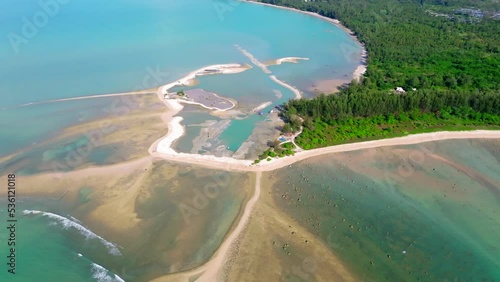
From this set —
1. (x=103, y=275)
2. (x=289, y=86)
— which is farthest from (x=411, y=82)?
(x=103, y=275)

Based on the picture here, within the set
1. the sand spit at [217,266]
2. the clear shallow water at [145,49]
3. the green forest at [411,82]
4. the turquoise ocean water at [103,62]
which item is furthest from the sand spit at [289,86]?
the sand spit at [217,266]

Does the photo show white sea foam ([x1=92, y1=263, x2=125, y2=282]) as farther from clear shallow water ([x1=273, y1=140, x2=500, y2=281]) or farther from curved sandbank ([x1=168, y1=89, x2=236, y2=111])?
curved sandbank ([x1=168, y1=89, x2=236, y2=111])

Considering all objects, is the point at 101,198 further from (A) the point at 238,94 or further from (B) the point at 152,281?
(A) the point at 238,94

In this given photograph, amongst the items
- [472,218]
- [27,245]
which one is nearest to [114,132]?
[27,245]

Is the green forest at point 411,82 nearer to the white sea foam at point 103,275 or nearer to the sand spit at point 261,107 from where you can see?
the sand spit at point 261,107

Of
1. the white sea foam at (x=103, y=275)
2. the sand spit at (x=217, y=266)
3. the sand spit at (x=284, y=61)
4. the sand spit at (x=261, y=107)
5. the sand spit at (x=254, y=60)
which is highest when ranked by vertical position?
the sand spit at (x=254, y=60)

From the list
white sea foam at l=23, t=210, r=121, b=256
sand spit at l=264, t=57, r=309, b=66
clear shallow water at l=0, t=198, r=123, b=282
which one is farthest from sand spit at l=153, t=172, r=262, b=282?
sand spit at l=264, t=57, r=309, b=66

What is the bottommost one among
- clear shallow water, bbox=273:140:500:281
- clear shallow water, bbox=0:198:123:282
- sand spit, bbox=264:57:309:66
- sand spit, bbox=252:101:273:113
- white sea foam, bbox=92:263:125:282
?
clear shallow water, bbox=273:140:500:281
